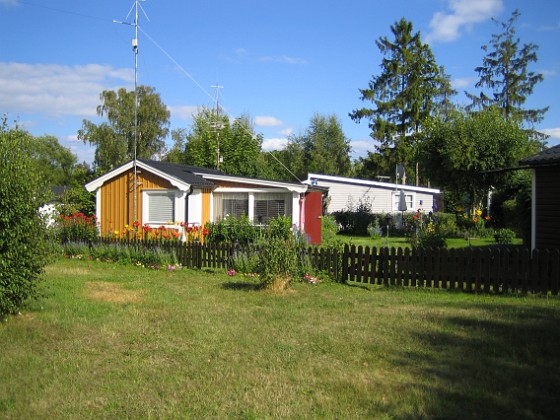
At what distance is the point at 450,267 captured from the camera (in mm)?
10047

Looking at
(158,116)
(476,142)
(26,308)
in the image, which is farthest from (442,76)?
(26,308)

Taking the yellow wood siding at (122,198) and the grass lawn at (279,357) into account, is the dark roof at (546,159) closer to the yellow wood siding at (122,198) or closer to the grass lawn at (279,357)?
the grass lawn at (279,357)

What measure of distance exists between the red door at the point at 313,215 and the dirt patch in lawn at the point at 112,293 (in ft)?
36.7

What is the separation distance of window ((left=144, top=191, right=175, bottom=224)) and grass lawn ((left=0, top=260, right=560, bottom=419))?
8.72 metres

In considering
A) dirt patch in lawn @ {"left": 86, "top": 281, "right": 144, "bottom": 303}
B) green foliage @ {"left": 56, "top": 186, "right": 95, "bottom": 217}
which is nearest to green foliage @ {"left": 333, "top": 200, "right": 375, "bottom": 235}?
green foliage @ {"left": 56, "top": 186, "right": 95, "bottom": 217}

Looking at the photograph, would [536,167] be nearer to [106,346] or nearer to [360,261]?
[360,261]

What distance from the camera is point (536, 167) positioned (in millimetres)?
12539

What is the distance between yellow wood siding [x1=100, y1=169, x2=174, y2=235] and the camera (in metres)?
17.9

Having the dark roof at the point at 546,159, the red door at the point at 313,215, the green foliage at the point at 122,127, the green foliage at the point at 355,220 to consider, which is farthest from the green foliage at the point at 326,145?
the dark roof at the point at 546,159

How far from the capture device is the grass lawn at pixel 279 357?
4.27 m

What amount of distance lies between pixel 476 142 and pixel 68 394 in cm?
2550

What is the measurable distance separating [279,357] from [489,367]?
2156 mm

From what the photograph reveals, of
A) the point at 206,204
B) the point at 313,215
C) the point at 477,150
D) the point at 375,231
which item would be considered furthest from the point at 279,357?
the point at 477,150

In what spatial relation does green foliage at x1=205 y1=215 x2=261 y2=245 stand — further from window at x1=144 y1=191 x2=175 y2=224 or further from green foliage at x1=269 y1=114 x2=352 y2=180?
green foliage at x1=269 y1=114 x2=352 y2=180
